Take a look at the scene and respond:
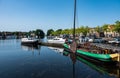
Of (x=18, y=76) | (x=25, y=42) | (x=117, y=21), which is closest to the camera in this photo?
(x=18, y=76)

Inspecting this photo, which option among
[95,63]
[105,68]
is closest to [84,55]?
[95,63]

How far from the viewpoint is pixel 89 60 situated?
30.7 m

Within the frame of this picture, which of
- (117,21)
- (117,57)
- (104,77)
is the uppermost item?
(117,21)

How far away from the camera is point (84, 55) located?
108ft

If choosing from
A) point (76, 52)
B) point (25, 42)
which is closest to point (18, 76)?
point (76, 52)

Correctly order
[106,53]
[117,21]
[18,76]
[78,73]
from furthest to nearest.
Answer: [117,21], [106,53], [78,73], [18,76]

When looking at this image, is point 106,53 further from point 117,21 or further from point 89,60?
point 117,21

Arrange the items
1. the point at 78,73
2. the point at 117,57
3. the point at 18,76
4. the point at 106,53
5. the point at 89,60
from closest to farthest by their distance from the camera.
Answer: the point at 18,76
the point at 78,73
the point at 117,57
the point at 106,53
the point at 89,60

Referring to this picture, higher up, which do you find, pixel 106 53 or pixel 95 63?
pixel 106 53

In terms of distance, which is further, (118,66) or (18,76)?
(118,66)

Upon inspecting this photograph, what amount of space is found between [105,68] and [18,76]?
12.4 m

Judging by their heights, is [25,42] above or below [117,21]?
below

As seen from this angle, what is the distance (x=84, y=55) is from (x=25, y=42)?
45.0 meters

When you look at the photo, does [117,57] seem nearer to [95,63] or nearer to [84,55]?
[95,63]
